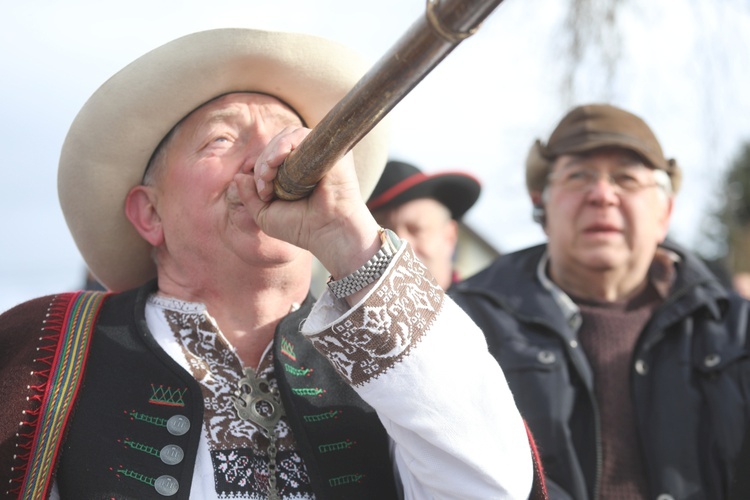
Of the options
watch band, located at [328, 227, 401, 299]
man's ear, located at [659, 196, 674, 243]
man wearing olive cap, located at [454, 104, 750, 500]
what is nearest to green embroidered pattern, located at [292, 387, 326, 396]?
watch band, located at [328, 227, 401, 299]

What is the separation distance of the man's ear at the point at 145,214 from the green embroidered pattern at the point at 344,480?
853 millimetres

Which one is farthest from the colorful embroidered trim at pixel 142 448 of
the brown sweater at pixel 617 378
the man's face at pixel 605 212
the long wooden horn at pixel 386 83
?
the man's face at pixel 605 212

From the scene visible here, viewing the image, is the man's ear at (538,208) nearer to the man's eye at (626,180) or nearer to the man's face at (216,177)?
the man's eye at (626,180)

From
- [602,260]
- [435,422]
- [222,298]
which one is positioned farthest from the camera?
[602,260]

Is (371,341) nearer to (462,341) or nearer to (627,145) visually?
(462,341)

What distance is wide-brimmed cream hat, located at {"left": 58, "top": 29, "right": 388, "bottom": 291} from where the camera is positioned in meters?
2.66

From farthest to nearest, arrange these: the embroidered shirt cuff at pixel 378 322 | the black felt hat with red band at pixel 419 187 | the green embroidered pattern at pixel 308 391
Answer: the black felt hat with red band at pixel 419 187
the green embroidered pattern at pixel 308 391
the embroidered shirt cuff at pixel 378 322

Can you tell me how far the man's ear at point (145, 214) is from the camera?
274 cm

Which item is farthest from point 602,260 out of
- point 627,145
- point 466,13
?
point 466,13

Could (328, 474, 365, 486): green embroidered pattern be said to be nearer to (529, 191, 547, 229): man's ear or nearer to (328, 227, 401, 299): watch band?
(328, 227, 401, 299): watch band

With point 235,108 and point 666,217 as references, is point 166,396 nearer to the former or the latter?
point 235,108

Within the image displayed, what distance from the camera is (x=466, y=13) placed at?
60.4 inches

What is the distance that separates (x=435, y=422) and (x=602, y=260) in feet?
6.36

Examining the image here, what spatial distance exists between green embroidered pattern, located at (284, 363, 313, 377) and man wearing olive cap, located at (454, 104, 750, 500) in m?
1.14
